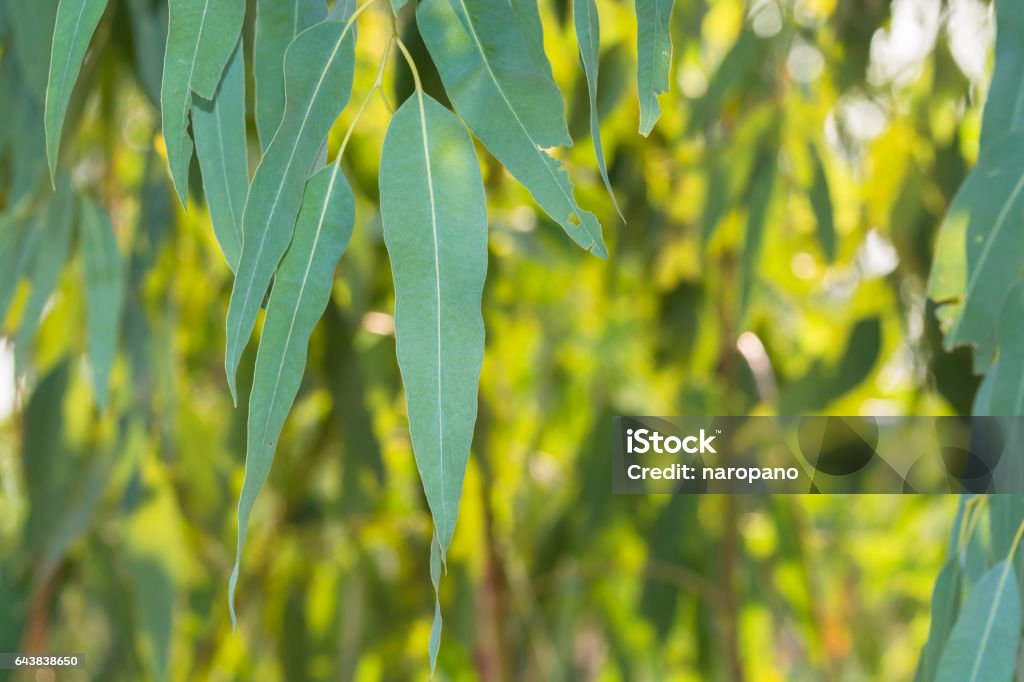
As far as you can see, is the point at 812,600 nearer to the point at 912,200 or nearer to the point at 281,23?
the point at 912,200

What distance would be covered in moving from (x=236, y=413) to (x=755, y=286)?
44cm

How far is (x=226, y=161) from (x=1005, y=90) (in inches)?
11.1

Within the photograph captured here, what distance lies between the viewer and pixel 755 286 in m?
0.80

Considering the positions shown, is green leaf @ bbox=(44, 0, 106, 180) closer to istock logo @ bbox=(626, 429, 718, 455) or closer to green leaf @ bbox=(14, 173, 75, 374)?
green leaf @ bbox=(14, 173, 75, 374)

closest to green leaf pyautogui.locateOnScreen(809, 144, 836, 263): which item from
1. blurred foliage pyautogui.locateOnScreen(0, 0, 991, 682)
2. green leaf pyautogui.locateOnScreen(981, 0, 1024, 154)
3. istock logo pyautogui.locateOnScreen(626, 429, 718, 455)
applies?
blurred foliage pyautogui.locateOnScreen(0, 0, 991, 682)

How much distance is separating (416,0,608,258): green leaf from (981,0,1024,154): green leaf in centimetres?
18

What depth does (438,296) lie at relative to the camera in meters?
0.30

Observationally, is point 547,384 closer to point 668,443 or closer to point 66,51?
point 668,443

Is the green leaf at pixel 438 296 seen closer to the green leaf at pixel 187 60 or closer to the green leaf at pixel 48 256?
the green leaf at pixel 187 60

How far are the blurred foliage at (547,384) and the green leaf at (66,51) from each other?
0.88 feet

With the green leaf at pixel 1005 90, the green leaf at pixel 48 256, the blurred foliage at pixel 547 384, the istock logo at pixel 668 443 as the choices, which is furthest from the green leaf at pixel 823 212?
the green leaf at pixel 48 256

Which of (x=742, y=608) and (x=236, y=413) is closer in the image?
(x=236, y=413)

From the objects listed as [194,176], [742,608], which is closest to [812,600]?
[742,608]

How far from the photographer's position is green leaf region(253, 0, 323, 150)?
34cm
